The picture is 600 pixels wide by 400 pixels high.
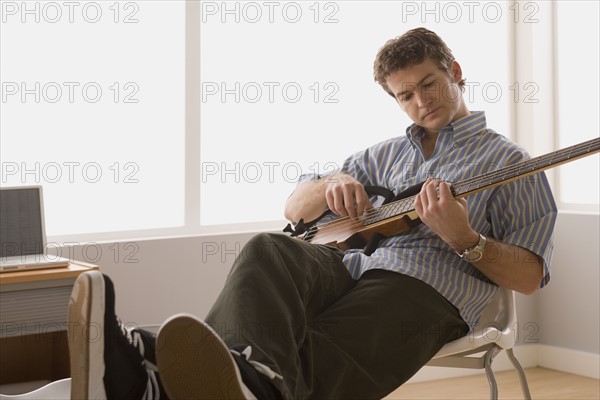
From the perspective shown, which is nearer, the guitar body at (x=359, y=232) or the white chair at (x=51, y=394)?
the white chair at (x=51, y=394)

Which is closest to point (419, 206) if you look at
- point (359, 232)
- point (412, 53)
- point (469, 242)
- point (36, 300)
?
point (469, 242)

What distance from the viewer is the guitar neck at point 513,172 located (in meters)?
1.89

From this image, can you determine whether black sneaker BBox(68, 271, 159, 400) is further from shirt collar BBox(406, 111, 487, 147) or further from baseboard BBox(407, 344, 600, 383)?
baseboard BBox(407, 344, 600, 383)

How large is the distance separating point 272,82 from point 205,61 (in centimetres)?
28

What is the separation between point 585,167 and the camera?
3.41 metres

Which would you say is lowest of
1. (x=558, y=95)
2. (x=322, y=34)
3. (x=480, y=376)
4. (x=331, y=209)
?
(x=480, y=376)

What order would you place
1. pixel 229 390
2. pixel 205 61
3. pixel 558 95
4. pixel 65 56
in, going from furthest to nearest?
pixel 558 95, pixel 205 61, pixel 65 56, pixel 229 390

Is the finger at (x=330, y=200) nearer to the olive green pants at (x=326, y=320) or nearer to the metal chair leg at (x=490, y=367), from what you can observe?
the olive green pants at (x=326, y=320)

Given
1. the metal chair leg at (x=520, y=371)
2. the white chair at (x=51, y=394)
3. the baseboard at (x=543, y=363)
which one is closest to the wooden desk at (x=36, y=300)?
the white chair at (x=51, y=394)

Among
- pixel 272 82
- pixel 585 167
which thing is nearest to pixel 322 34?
pixel 272 82

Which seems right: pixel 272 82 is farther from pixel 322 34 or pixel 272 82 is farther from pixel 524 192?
pixel 524 192

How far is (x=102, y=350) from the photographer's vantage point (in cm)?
153

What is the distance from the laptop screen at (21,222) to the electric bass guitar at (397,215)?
716 mm

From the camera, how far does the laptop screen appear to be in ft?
7.48
